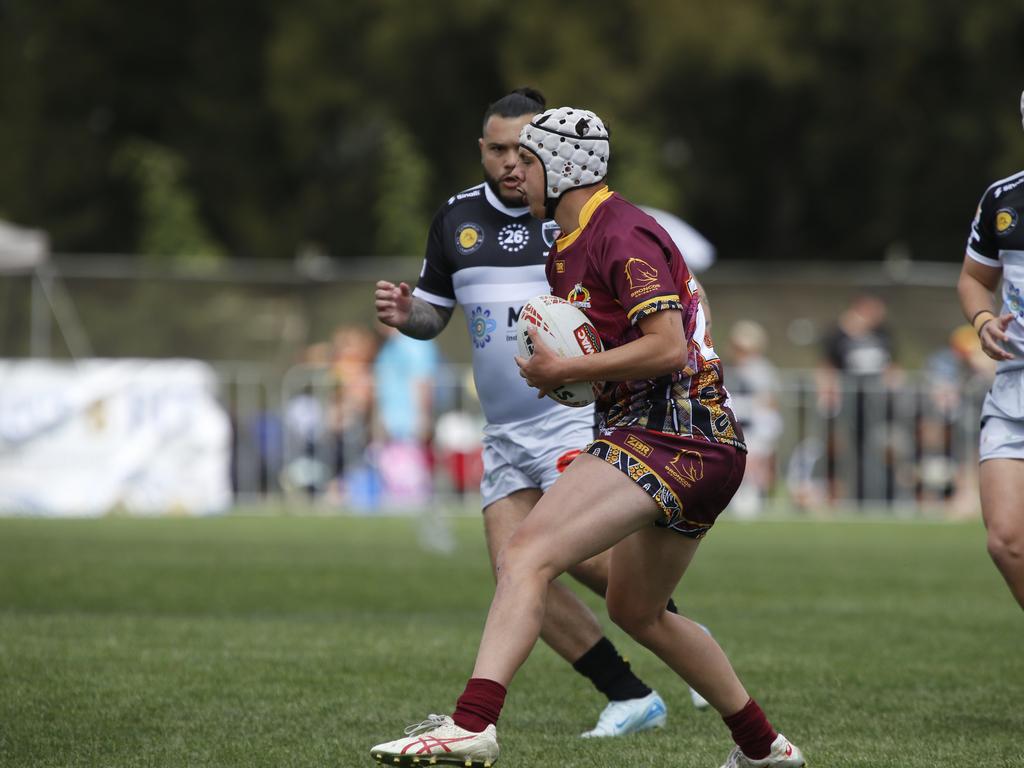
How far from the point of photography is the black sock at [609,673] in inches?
260

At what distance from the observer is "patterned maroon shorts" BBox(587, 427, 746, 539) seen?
16.7 feet

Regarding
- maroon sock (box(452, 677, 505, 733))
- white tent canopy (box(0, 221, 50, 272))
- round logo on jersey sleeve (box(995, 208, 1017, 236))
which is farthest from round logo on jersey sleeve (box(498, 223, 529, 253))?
white tent canopy (box(0, 221, 50, 272))

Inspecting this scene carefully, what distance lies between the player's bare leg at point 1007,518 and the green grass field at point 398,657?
2.05 feet

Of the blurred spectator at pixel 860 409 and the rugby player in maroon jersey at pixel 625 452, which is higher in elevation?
the rugby player in maroon jersey at pixel 625 452

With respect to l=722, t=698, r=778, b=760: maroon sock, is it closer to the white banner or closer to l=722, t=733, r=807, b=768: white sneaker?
l=722, t=733, r=807, b=768: white sneaker

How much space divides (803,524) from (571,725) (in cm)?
1140

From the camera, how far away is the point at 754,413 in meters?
19.0

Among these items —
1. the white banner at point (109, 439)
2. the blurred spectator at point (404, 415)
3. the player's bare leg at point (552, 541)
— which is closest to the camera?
the player's bare leg at point (552, 541)

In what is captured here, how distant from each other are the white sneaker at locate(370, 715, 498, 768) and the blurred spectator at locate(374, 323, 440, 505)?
43.0ft

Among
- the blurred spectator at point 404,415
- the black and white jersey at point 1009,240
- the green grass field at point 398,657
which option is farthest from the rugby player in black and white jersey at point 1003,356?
the blurred spectator at point 404,415

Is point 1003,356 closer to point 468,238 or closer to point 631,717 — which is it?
point 631,717

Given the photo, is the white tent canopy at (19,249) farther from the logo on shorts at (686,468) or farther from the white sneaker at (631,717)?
the logo on shorts at (686,468)

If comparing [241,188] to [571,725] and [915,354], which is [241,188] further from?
[571,725]

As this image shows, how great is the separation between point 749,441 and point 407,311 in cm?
1262
